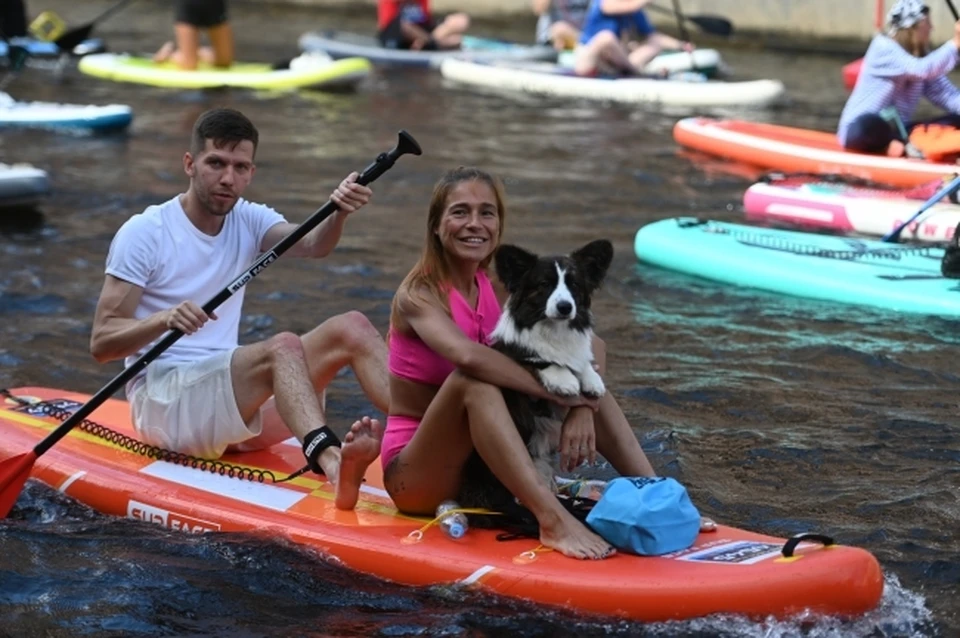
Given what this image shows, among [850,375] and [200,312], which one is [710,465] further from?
[200,312]

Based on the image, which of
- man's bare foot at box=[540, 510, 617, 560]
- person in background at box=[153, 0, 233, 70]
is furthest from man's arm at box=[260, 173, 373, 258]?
person in background at box=[153, 0, 233, 70]

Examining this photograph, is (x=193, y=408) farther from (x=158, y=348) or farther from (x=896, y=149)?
(x=896, y=149)

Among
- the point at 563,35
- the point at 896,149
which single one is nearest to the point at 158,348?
the point at 896,149

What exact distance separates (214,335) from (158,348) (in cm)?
32

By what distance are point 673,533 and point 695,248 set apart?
175 inches

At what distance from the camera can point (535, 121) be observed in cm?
1370

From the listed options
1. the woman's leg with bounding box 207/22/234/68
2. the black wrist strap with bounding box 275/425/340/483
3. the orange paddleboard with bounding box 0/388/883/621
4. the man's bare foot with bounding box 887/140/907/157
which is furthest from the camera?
the woman's leg with bounding box 207/22/234/68

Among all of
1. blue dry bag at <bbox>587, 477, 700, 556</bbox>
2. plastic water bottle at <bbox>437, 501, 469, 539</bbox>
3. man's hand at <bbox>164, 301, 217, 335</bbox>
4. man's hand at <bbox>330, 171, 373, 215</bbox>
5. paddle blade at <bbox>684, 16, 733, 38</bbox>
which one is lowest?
plastic water bottle at <bbox>437, 501, 469, 539</bbox>

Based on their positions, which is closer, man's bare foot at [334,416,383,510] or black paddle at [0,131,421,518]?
man's bare foot at [334,416,383,510]

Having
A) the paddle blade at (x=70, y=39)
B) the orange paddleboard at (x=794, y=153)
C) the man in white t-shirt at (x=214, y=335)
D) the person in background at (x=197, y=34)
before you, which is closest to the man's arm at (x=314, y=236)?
the man in white t-shirt at (x=214, y=335)

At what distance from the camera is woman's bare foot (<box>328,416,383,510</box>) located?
4.45m

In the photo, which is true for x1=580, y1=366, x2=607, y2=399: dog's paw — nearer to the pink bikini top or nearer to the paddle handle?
the pink bikini top

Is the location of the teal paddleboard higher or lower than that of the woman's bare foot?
lower

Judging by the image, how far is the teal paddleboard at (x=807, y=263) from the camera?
296 inches
